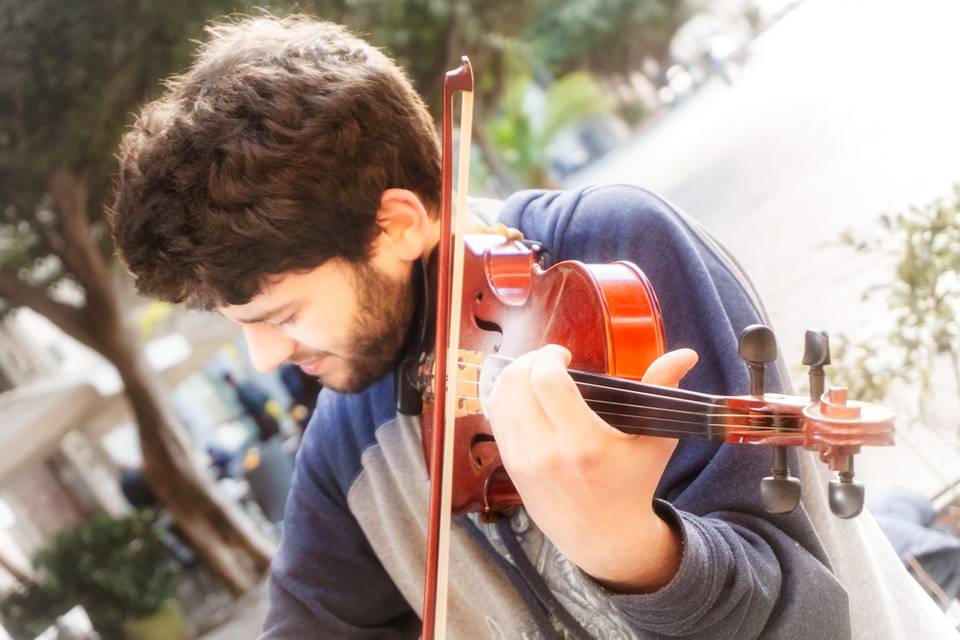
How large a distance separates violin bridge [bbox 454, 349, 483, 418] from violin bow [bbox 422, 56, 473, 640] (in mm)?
62

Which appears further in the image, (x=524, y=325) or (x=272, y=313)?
(x=272, y=313)

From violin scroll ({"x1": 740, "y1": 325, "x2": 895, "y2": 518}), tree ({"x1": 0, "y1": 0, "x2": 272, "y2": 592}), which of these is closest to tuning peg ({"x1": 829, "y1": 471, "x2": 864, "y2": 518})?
violin scroll ({"x1": 740, "y1": 325, "x2": 895, "y2": 518})

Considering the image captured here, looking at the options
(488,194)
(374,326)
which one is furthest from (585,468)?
(488,194)

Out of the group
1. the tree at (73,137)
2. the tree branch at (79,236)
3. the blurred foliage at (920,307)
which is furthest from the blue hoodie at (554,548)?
the tree branch at (79,236)

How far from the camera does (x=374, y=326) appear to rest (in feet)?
3.46

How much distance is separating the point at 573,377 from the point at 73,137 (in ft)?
8.28

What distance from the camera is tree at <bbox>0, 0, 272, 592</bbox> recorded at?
8.40 ft

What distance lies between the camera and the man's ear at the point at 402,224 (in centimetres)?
104

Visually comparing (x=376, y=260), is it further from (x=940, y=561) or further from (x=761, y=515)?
(x=940, y=561)

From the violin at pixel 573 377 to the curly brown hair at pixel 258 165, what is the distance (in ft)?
0.67

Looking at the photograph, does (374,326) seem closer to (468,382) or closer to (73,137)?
(468,382)

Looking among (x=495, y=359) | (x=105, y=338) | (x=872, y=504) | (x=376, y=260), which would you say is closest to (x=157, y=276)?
(x=376, y=260)

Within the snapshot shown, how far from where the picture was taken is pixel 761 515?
729 millimetres

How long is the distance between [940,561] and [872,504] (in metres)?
0.16
